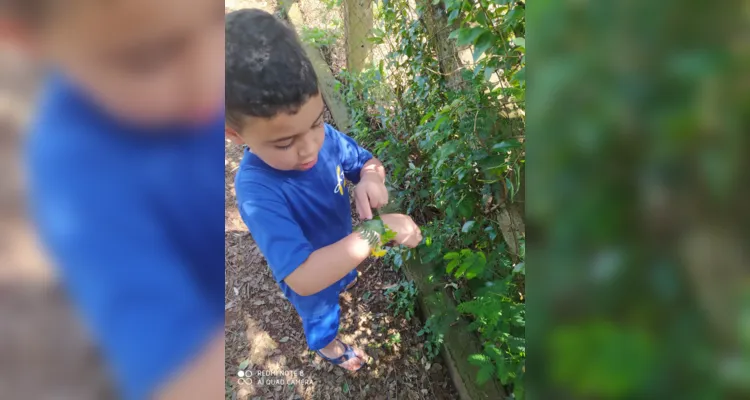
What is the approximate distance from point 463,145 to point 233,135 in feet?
1.82

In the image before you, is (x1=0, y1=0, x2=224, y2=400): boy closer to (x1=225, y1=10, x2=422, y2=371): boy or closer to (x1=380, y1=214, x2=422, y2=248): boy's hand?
(x1=225, y1=10, x2=422, y2=371): boy

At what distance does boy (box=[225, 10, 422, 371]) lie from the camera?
0.88 meters

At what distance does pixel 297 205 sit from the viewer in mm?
971

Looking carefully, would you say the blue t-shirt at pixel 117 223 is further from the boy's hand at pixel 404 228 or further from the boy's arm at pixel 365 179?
the boy's hand at pixel 404 228

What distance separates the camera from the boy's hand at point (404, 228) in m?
1.04

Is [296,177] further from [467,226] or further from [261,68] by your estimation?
[467,226]

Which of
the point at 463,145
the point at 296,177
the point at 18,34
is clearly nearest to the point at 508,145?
the point at 463,145

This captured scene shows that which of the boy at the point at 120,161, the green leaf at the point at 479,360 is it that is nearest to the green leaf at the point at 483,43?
the boy at the point at 120,161

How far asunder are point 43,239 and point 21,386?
31cm

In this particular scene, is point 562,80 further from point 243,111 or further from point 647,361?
point 243,111

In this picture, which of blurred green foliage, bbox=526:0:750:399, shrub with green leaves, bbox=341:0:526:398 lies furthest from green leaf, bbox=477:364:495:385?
blurred green foliage, bbox=526:0:750:399

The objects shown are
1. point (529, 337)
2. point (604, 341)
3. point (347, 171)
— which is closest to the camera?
point (604, 341)

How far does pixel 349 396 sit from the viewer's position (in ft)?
3.71

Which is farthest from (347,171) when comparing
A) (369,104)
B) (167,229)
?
(167,229)
